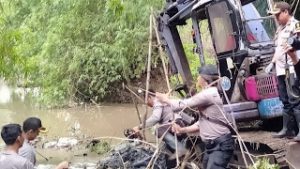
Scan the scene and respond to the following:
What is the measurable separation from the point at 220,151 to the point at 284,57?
163 cm

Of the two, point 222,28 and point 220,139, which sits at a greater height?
point 222,28

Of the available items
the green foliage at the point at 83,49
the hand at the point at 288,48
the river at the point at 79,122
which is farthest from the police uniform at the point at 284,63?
the green foliage at the point at 83,49

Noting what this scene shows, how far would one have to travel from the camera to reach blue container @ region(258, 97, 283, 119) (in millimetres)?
7602

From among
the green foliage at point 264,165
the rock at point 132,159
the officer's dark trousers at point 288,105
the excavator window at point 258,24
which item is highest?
the excavator window at point 258,24

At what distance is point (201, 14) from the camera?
328 inches

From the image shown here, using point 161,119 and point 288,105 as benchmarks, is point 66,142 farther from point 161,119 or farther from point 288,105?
point 288,105

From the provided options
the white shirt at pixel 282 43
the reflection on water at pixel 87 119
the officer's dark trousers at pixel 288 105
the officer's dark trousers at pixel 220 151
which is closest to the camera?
the officer's dark trousers at pixel 220 151

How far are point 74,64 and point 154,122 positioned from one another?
12534mm

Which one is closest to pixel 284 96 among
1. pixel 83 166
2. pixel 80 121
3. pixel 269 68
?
pixel 269 68

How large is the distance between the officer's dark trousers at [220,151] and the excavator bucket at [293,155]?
31.4 inches

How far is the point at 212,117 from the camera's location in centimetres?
586

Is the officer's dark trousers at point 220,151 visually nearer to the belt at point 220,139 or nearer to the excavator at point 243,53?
the belt at point 220,139

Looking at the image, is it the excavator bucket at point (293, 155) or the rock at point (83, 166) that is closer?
the excavator bucket at point (293, 155)

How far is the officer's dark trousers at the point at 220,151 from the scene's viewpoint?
5.86m
